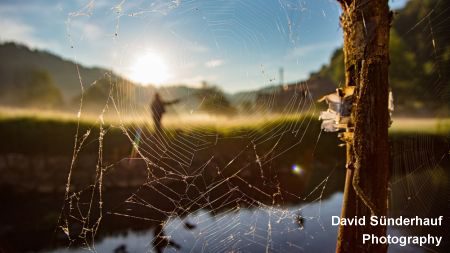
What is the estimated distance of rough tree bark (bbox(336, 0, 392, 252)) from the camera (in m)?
1.82

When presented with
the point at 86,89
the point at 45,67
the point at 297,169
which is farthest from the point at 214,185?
the point at 45,67

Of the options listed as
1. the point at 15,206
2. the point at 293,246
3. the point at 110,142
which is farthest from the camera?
the point at 110,142

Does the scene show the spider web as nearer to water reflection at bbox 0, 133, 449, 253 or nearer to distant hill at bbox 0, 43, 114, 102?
water reflection at bbox 0, 133, 449, 253

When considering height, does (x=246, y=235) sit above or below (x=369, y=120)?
below

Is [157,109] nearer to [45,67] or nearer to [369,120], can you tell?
[369,120]

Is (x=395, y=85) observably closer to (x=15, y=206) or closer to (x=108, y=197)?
(x=108, y=197)

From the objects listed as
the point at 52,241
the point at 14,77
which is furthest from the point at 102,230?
the point at 14,77

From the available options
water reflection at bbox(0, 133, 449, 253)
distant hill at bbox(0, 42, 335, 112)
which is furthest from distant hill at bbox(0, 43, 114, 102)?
water reflection at bbox(0, 133, 449, 253)

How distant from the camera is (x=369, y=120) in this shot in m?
1.83

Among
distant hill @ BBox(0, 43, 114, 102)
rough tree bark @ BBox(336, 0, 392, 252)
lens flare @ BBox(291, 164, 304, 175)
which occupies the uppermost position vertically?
distant hill @ BBox(0, 43, 114, 102)

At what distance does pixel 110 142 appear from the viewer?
40.6 ft

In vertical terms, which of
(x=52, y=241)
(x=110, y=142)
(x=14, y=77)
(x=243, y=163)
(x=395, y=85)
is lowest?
(x=52, y=241)

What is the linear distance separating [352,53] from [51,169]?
12559mm

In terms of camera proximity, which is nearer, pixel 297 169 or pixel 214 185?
pixel 214 185
